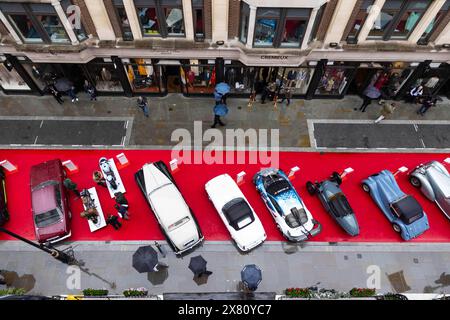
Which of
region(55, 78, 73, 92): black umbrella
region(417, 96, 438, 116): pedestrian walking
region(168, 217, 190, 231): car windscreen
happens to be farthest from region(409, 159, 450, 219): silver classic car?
region(55, 78, 73, 92): black umbrella

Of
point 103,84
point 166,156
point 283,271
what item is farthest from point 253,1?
point 283,271

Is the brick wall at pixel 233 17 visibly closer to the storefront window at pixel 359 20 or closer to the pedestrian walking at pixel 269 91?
the pedestrian walking at pixel 269 91

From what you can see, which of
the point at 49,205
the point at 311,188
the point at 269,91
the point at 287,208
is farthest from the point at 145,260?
the point at 269,91

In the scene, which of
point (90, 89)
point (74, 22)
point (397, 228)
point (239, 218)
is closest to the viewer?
point (239, 218)

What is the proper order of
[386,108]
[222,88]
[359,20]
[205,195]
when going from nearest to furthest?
[359,20], [205,195], [222,88], [386,108]

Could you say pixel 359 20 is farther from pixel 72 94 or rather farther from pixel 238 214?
pixel 72 94

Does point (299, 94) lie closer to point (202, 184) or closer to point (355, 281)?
point (202, 184)
